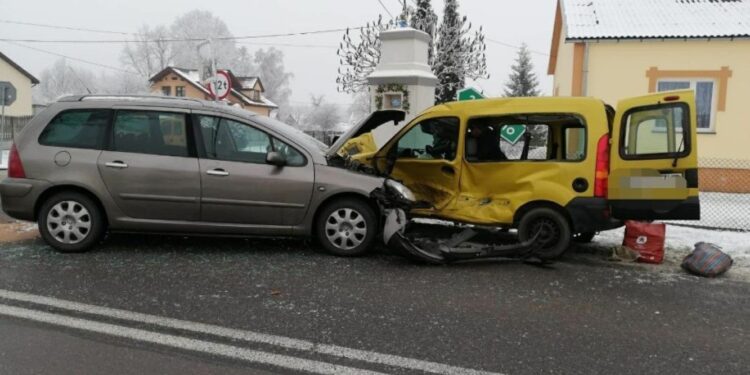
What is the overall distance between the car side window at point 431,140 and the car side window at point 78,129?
3.50 meters

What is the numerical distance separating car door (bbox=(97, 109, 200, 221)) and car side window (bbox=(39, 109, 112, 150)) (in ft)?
0.43

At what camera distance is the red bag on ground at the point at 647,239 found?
6.34 m

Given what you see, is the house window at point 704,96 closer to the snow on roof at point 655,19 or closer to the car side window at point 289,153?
the snow on roof at point 655,19

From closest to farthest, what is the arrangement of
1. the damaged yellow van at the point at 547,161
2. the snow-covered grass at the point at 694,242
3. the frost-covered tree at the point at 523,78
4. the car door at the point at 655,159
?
1. the car door at the point at 655,159
2. the damaged yellow van at the point at 547,161
3. the snow-covered grass at the point at 694,242
4. the frost-covered tree at the point at 523,78

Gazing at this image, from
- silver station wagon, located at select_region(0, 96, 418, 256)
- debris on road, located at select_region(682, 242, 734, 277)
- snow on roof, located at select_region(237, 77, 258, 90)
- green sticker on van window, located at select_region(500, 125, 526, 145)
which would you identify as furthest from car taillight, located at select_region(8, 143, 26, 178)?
snow on roof, located at select_region(237, 77, 258, 90)

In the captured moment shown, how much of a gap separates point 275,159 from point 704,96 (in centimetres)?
1189

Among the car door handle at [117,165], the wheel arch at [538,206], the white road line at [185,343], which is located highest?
the car door handle at [117,165]

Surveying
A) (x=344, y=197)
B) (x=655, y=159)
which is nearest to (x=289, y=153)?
(x=344, y=197)

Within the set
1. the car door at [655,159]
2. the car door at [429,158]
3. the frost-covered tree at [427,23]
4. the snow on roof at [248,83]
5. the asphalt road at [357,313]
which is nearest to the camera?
the asphalt road at [357,313]

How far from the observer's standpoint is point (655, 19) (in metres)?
14.2

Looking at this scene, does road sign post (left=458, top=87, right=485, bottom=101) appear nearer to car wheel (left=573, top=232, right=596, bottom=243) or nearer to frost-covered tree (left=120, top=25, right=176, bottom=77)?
car wheel (left=573, top=232, right=596, bottom=243)

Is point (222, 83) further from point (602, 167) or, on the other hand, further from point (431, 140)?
point (602, 167)

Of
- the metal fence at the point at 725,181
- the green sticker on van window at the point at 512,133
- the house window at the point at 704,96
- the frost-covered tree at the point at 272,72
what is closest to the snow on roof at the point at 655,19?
the house window at the point at 704,96

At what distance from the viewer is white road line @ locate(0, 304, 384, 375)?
3.50m
